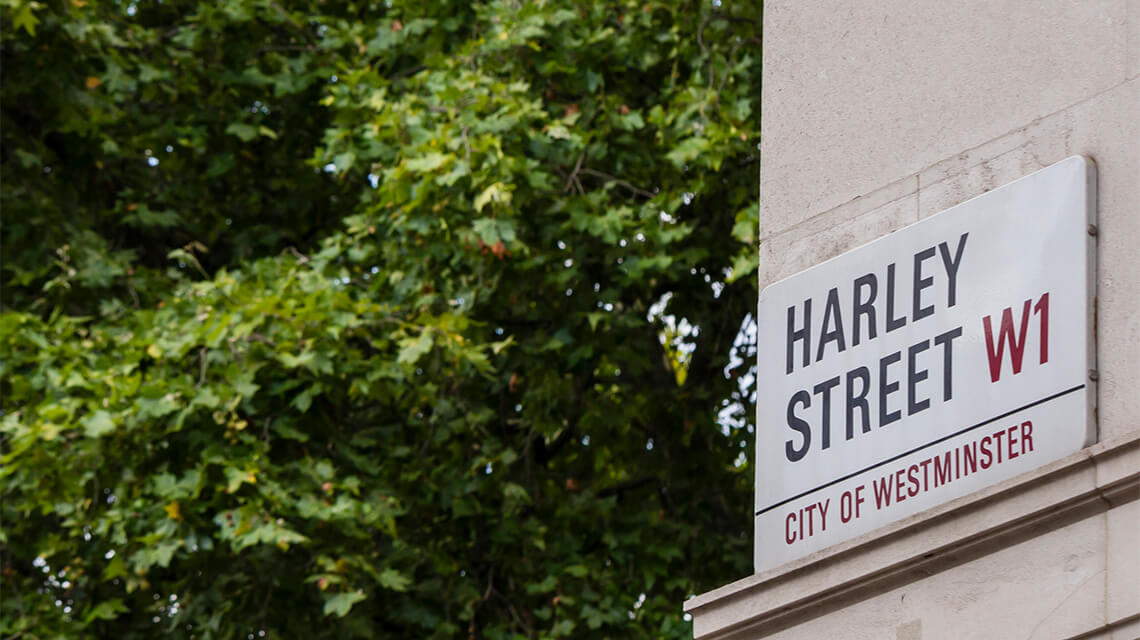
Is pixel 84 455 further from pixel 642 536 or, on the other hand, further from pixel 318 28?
pixel 318 28

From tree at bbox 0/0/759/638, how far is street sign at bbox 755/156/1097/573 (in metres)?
4.75

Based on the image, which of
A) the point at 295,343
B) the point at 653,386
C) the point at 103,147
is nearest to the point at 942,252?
the point at 295,343

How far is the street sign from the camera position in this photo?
5.05 metres

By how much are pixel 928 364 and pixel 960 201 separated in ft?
1.42

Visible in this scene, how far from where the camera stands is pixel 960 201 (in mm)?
5426

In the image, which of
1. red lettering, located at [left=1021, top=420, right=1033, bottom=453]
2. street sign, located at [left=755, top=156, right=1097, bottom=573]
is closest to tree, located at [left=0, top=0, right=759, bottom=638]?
street sign, located at [left=755, top=156, right=1097, bottom=573]

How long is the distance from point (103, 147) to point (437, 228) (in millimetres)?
2773

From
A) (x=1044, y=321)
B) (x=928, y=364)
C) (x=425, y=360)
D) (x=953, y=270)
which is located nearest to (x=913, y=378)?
(x=928, y=364)

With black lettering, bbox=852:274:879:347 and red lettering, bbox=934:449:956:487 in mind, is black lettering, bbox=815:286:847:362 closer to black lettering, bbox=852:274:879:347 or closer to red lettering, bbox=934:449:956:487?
black lettering, bbox=852:274:879:347

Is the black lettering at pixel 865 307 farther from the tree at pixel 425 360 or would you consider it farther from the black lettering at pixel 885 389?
the tree at pixel 425 360

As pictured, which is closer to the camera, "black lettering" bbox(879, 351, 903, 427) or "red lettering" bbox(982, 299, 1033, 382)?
"red lettering" bbox(982, 299, 1033, 382)

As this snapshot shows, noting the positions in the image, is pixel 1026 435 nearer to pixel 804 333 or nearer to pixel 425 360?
pixel 804 333

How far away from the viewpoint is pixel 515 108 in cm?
1102

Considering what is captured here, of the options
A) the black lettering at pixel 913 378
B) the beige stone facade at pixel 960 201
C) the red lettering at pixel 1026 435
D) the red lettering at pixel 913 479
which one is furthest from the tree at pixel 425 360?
the red lettering at pixel 1026 435
